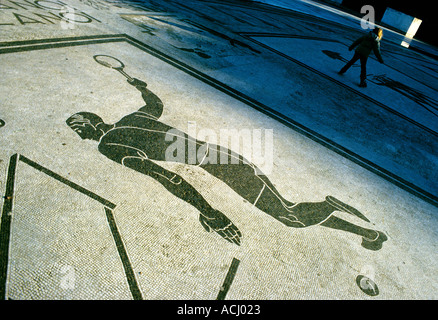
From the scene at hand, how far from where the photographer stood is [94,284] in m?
1.35

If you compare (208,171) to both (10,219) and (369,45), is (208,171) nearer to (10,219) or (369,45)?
(10,219)

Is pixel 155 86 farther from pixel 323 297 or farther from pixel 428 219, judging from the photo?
pixel 428 219

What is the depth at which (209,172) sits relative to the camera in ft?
7.46

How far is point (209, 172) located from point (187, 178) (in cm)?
22

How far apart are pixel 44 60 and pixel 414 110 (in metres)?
6.09

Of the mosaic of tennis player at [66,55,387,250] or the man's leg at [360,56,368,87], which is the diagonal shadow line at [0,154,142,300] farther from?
the man's leg at [360,56,368,87]

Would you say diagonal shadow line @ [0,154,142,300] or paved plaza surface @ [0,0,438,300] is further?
paved plaza surface @ [0,0,438,300]

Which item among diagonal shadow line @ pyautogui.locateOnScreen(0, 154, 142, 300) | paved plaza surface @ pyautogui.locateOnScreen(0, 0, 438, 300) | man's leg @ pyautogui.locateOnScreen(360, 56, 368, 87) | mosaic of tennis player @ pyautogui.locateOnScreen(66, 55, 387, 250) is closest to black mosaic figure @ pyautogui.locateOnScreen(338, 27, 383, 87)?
man's leg @ pyautogui.locateOnScreen(360, 56, 368, 87)

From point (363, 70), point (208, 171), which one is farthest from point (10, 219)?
point (363, 70)

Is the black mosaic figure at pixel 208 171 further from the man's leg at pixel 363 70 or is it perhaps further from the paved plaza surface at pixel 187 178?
the man's leg at pixel 363 70

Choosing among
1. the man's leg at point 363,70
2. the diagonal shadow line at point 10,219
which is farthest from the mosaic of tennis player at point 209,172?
the man's leg at point 363,70

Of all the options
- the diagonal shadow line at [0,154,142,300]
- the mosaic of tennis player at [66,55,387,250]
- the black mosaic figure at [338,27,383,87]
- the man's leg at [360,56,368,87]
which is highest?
the black mosaic figure at [338,27,383,87]

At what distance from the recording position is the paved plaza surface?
1507 millimetres

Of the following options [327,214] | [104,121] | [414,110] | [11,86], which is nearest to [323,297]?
[327,214]
